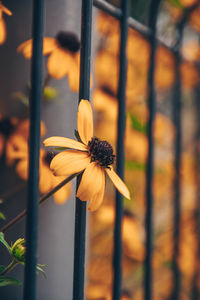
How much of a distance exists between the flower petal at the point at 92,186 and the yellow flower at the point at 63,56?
26 cm

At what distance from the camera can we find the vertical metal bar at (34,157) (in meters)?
0.42

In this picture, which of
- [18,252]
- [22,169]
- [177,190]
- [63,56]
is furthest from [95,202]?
[177,190]

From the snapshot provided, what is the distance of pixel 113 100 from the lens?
3.72ft

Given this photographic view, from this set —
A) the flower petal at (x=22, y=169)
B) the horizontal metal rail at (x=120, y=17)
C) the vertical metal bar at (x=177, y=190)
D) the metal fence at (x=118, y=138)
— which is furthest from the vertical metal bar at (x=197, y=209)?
the flower petal at (x=22, y=169)

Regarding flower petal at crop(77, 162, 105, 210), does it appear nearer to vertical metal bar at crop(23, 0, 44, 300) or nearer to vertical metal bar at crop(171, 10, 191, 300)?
vertical metal bar at crop(23, 0, 44, 300)

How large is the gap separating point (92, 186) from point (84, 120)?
Answer: 0.32ft

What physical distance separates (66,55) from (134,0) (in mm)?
223

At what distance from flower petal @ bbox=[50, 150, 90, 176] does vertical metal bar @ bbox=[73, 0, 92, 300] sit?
63 millimetres

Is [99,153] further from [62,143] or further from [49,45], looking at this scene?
[49,45]

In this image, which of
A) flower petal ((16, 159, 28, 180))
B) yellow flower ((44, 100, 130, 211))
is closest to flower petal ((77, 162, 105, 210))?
yellow flower ((44, 100, 130, 211))

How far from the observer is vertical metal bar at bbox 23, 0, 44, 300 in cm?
42

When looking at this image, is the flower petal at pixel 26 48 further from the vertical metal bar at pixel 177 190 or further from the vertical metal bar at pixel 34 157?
the vertical metal bar at pixel 177 190

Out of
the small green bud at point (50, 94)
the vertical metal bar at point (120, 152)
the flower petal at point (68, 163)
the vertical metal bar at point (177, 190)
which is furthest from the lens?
the vertical metal bar at point (177, 190)

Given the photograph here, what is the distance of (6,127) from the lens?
66cm
